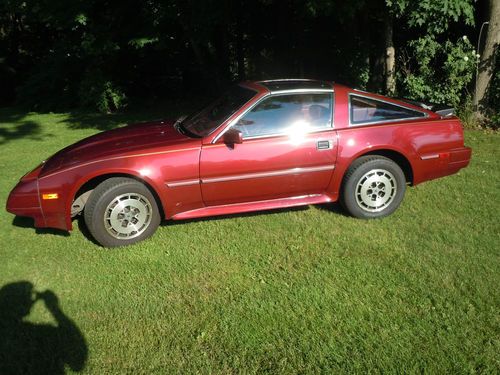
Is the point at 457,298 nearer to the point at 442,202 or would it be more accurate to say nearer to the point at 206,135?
the point at 442,202

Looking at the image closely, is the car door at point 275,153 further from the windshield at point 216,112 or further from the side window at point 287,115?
the windshield at point 216,112

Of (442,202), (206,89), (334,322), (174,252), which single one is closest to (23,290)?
(174,252)

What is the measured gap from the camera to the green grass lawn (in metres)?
2.87

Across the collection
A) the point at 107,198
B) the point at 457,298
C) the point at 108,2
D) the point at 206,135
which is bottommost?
the point at 457,298

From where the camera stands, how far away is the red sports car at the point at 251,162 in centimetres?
409

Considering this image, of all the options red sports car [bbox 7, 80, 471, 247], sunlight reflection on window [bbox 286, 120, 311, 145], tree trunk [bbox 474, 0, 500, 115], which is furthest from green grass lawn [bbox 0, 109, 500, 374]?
tree trunk [bbox 474, 0, 500, 115]

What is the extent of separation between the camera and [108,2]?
490 inches

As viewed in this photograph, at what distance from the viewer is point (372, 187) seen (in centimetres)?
462

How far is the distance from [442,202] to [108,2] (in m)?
11.1

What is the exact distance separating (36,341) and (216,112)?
2744mm

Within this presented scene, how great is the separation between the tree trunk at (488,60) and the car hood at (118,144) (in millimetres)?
6110

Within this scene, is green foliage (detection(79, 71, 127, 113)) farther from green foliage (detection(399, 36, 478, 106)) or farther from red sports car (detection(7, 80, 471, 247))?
red sports car (detection(7, 80, 471, 247))

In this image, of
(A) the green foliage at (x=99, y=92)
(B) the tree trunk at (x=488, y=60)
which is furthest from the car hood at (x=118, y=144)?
(A) the green foliage at (x=99, y=92)

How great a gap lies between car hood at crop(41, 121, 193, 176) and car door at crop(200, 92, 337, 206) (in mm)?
434
